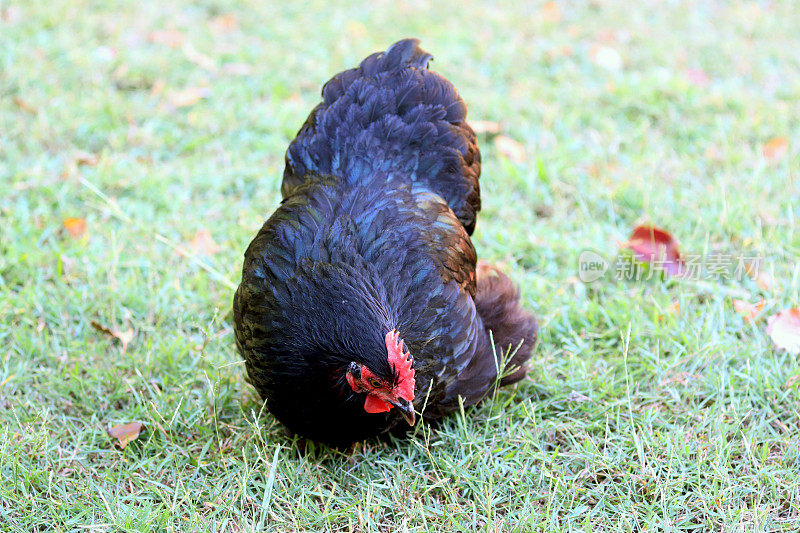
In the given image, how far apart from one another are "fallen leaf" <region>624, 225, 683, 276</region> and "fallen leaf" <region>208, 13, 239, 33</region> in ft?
13.9

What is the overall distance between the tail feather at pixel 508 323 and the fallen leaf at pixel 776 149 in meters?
2.45

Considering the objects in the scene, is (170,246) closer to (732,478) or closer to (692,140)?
(732,478)

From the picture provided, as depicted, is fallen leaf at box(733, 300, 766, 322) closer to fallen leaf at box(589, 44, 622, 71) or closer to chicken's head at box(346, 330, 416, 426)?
chicken's head at box(346, 330, 416, 426)

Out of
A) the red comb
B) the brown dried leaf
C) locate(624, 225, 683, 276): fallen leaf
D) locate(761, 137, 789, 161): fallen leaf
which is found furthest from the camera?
locate(761, 137, 789, 161): fallen leaf

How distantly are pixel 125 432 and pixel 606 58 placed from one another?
189 inches

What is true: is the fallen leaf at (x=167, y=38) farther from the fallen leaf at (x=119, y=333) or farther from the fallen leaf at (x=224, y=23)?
the fallen leaf at (x=119, y=333)

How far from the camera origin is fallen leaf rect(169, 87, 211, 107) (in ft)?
18.2

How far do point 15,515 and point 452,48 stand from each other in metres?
4.88

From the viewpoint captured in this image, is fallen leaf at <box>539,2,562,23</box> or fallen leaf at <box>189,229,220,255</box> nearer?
fallen leaf at <box>189,229,220,255</box>

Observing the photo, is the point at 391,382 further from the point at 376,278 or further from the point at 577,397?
the point at 577,397

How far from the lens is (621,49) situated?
249 inches

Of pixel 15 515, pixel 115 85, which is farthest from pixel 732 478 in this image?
pixel 115 85

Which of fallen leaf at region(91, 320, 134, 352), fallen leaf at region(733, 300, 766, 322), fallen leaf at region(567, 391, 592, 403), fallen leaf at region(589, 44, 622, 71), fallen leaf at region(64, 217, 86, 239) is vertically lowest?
fallen leaf at region(567, 391, 592, 403)

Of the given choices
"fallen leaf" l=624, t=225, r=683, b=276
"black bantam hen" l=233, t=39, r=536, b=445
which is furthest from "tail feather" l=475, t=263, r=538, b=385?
"fallen leaf" l=624, t=225, r=683, b=276
